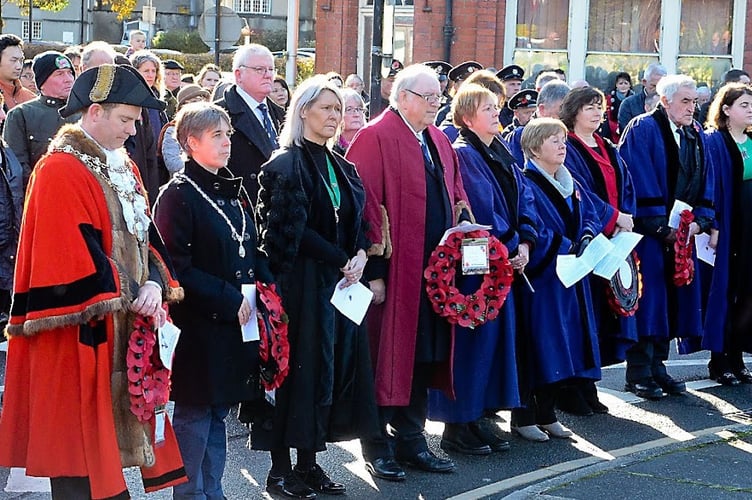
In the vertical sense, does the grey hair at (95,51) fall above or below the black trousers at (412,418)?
above

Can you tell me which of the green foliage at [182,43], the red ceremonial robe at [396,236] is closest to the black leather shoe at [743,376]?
the red ceremonial robe at [396,236]

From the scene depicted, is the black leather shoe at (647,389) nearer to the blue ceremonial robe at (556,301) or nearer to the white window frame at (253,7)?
the blue ceremonial robe at (556,301)

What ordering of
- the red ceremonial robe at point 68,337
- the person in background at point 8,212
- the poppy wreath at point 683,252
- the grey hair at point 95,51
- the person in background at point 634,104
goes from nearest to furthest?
the red ceremonial robe at point 68,337 → the person in background at point 8,212 → the grey hair at point 95,51 → the poppy wreath at point 683,252 → the person in background at point 634,104

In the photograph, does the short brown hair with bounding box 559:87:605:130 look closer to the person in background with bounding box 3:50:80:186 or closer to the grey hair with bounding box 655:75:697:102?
the grey hair with bounding box 655:75:697:102

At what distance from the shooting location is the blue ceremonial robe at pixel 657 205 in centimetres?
931

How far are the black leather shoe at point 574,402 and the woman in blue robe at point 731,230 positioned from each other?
1432 millimetres

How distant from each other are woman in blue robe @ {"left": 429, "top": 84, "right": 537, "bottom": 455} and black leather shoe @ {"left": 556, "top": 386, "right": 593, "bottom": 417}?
3.42 ft

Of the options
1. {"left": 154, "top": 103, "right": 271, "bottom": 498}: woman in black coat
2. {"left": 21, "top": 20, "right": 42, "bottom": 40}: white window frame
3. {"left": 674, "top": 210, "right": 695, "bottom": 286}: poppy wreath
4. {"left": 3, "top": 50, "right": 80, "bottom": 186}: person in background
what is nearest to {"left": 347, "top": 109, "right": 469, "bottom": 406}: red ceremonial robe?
{"left": 154, "top": 103, "right": 271, "bottom": 498}: woman in black coat

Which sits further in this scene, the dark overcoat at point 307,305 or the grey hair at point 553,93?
the grey hair at point 553,93

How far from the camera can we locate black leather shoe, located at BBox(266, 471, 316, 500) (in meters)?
6.59

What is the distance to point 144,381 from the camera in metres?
5.11

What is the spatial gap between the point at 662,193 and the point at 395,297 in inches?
119

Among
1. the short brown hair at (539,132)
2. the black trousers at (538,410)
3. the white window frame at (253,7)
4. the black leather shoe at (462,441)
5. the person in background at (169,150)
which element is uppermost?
the white window frame at (253,7)

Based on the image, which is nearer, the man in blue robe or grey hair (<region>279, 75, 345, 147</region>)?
grey hair (<region>279, 75, 345, 147</region>)
